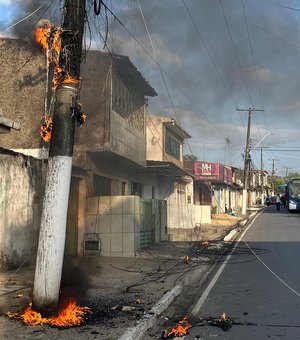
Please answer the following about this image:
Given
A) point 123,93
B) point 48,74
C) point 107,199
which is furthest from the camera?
point 123,93

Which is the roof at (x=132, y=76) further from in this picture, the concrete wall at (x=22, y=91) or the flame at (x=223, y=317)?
the flame at (x=223, y=317)

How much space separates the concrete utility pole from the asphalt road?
1.92 meters

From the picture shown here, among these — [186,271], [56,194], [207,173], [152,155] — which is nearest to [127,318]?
[56,194]

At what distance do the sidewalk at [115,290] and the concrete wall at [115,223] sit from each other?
0.54 metres

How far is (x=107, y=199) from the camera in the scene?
45.9 feet

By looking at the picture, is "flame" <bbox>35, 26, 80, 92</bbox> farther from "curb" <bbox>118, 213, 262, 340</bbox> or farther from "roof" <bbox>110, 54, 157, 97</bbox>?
"roof" <bbox>110, 54, 157, 97</bbox>

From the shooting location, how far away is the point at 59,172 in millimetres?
6035

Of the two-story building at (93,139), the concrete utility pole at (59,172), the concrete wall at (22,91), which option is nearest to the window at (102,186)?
the two-story building at (93,139)

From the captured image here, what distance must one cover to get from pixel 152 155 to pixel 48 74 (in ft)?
44.2

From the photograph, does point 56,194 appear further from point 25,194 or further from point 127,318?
point 25,194

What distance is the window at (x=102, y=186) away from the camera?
15.4 metres

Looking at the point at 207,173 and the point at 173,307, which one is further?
the point at 207,173

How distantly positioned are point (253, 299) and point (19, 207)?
5.80 metres

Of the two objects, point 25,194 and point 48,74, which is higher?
point 48,74
